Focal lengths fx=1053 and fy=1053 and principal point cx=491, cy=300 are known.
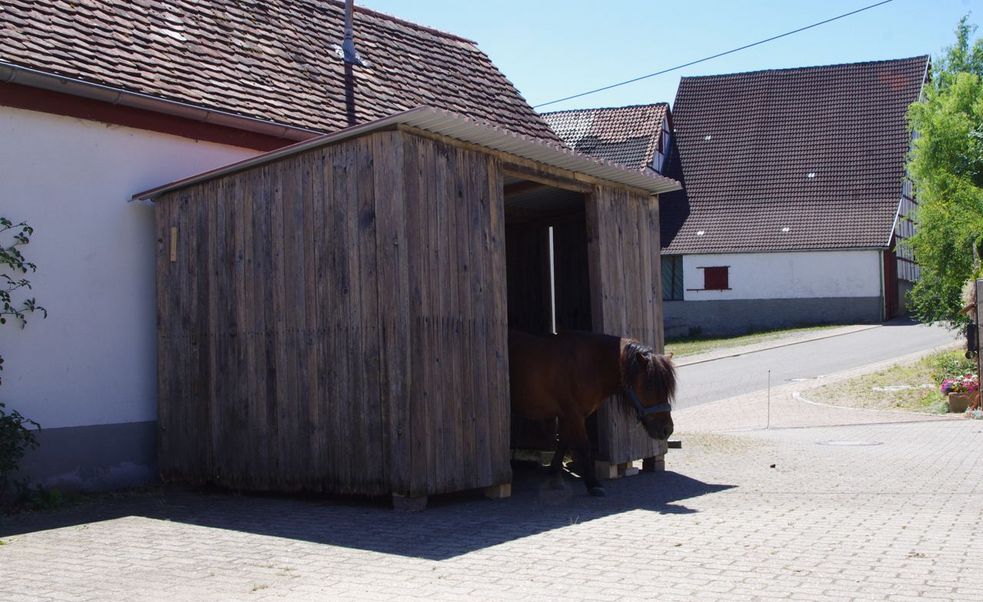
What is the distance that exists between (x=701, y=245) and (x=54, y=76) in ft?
111

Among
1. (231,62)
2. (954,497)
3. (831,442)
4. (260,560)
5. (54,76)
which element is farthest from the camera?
(831,442)

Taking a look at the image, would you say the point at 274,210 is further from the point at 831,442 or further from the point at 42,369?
the point at 831,442

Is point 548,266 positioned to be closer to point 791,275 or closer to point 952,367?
point 952,367

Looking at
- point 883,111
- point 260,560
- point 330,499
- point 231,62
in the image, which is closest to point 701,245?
point 883,111

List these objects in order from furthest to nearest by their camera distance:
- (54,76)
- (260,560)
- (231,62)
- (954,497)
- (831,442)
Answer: (831,442) → (231,62) → (54,76) → (954,497) → (260,560)

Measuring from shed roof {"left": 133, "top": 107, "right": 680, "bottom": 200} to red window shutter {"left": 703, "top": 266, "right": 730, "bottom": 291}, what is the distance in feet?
98.0

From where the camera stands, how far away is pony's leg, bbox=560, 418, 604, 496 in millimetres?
9930

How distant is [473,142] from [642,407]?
288cm

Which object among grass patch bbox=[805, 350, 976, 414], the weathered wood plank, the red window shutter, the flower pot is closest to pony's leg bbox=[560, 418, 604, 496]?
the weathered wood plank

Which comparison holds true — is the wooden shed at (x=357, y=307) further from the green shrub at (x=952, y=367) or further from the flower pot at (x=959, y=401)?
the green shrub at (x=952, y=367)

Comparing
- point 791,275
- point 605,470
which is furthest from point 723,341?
point 605,470

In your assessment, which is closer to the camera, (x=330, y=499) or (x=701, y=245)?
(x=330, y=499)

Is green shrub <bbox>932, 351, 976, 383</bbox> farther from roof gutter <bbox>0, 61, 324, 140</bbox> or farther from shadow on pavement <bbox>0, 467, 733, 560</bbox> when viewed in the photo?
roof gutter <bbox>0, 61, 324, 140</bbox>

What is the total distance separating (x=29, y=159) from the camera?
10.1m
